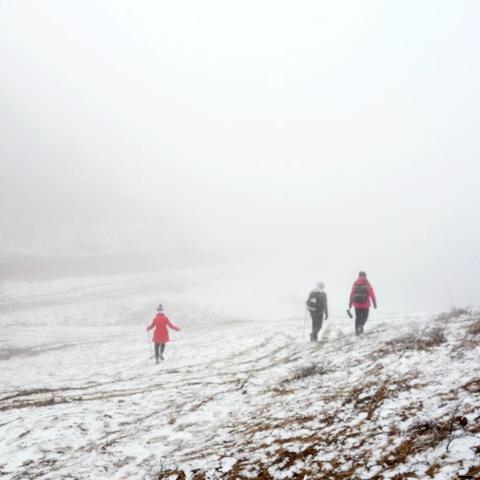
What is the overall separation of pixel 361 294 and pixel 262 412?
32.0 ft

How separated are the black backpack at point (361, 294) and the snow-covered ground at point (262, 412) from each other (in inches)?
63.7

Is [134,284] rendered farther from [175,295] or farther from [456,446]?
[456,446]

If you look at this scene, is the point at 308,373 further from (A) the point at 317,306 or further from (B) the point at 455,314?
(B) the point at 455,314

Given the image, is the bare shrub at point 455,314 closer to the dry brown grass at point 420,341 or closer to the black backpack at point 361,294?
the black backpack at point 361,294

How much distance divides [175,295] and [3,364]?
90.3 ft

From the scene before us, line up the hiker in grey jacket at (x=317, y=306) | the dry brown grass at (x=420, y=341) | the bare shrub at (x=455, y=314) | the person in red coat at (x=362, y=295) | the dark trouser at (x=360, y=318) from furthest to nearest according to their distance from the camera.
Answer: the hiker in grey jacket at (x=317, y=306) < the dark trouser at (x=360, y=318) < the person in red coat at (x=362, y=295) < the bare shrub at (x=455, y=314) < the dry brown grass at (x=420, y=341)

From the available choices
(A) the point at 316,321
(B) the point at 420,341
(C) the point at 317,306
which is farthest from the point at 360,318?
(B) the point at 420,341

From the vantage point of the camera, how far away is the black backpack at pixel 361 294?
17094mm

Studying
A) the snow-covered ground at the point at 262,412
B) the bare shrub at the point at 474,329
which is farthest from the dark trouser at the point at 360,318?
the bare shrub at the point at 474,329

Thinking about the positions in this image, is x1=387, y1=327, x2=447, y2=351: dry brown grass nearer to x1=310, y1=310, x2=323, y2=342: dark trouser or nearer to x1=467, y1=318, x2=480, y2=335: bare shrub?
x1=467, y1=318, x2=480, y2=335: bare shrub

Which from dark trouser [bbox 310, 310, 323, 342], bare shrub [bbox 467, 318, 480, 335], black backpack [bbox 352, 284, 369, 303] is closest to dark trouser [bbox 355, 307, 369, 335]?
black backpack [bbox 352, 284, 369, 303]

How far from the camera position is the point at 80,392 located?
45.0ft

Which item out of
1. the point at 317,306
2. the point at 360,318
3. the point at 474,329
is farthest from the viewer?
the point at 317,306

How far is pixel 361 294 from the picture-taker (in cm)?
1714
